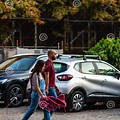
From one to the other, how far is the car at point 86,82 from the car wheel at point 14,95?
1861mm

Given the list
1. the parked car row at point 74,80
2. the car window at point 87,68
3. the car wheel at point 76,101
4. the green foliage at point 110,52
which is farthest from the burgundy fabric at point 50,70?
the green foliage at point 110,52

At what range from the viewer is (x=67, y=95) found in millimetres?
12672

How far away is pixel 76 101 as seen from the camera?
42.4 ft

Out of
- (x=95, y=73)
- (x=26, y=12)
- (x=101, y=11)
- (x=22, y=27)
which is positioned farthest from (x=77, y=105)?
(x=22, y=27)

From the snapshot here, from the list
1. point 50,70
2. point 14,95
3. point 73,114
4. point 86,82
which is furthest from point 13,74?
point 50,70

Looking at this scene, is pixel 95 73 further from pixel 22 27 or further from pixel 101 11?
pixel 22 27

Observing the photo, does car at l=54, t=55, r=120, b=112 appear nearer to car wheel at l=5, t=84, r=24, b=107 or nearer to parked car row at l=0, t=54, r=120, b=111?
parked car row at l=0, t=54, r=120, b=111

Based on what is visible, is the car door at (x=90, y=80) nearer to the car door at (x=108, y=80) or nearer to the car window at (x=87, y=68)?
the car window at (x=87, y=68)

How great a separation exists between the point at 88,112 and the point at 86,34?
29.0 m

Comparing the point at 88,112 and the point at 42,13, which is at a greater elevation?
the point at 42,13

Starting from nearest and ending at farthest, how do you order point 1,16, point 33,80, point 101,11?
point 33,80 < point 1,16 < point 101,11

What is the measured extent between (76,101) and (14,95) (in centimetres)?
245

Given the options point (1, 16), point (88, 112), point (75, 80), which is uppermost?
point (1, 16)

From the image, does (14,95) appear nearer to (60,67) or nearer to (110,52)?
(60,67)
